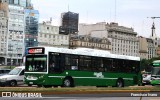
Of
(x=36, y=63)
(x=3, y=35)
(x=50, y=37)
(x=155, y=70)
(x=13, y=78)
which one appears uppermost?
(x=3, y=35)

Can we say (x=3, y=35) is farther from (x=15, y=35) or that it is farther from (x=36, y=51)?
(x=36, y=51)

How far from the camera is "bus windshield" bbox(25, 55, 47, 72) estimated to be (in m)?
30.5

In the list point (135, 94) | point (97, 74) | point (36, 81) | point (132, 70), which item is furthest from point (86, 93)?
point (132, 70)

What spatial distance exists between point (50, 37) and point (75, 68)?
140979 millimetres

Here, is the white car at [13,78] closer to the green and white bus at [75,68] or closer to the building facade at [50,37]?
the green and white bus at [75,68]

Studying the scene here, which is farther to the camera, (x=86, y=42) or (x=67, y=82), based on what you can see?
(x=86, y=42)

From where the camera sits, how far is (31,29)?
165 metres

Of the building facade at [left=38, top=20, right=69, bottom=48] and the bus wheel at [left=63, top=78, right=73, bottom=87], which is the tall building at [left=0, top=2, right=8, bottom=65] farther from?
the bus wheel at [left=63, top=78, right=73, bottom=87]

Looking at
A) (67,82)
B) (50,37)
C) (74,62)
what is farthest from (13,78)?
(50,37)

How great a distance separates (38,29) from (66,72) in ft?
454

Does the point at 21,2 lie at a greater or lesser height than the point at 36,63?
greater

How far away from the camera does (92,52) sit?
1379 inches

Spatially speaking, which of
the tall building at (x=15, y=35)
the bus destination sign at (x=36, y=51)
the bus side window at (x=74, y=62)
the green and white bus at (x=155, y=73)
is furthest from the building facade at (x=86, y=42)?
the bus destination sign at (x=36, y=51)

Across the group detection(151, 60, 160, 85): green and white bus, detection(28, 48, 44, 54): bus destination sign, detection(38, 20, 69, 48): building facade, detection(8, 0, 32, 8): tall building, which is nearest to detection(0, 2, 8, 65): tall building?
detection(8, 0, 32, 8): tall building
